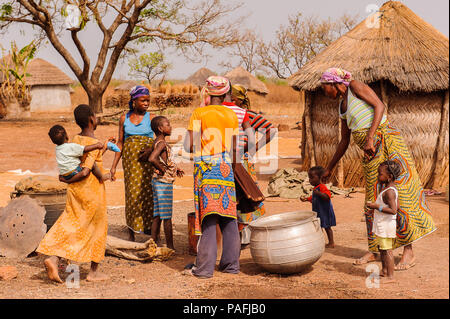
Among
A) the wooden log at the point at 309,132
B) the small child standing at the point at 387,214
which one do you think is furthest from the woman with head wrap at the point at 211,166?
the wooden log at the point at 309,132

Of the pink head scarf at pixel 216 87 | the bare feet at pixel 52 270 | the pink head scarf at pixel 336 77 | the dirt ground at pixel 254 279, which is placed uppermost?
the pink head scarf at pixel 336 77

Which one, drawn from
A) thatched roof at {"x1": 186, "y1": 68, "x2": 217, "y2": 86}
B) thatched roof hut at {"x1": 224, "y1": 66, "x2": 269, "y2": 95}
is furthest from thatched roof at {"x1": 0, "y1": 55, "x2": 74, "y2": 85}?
thatched roof hut at {"x1": 224, "y1": 66, "x2": 269, "y2": 95}

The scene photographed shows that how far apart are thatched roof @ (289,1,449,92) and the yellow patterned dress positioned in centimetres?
584

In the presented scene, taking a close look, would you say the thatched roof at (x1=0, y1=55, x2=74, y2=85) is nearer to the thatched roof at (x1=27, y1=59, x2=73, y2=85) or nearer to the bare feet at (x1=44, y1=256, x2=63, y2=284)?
the thatched roof at (x1=27, y1=59, x2=73, y2=85)

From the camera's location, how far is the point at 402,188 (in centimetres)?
459

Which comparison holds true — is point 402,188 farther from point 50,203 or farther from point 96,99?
point 96,99

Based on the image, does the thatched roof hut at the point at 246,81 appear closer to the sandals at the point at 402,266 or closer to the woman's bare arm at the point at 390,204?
the sandals at the point at 402,266

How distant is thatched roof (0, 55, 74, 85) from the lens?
31.8 meters

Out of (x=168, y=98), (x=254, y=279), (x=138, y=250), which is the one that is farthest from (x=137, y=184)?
(x=168, y=98)

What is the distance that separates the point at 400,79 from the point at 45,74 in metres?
27.0

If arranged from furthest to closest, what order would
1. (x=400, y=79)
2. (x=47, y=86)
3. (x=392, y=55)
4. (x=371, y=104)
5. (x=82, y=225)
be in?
(x=47, y=86), (x=392, y=55), (x=400, y=79), (x=371, y=104), (x=82, y=225)

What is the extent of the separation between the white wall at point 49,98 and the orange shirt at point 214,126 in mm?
29449

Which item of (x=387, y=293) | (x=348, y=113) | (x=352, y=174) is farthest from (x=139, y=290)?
(x=352, y=174)

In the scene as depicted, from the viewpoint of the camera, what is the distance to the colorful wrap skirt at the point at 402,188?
4.61 metres
